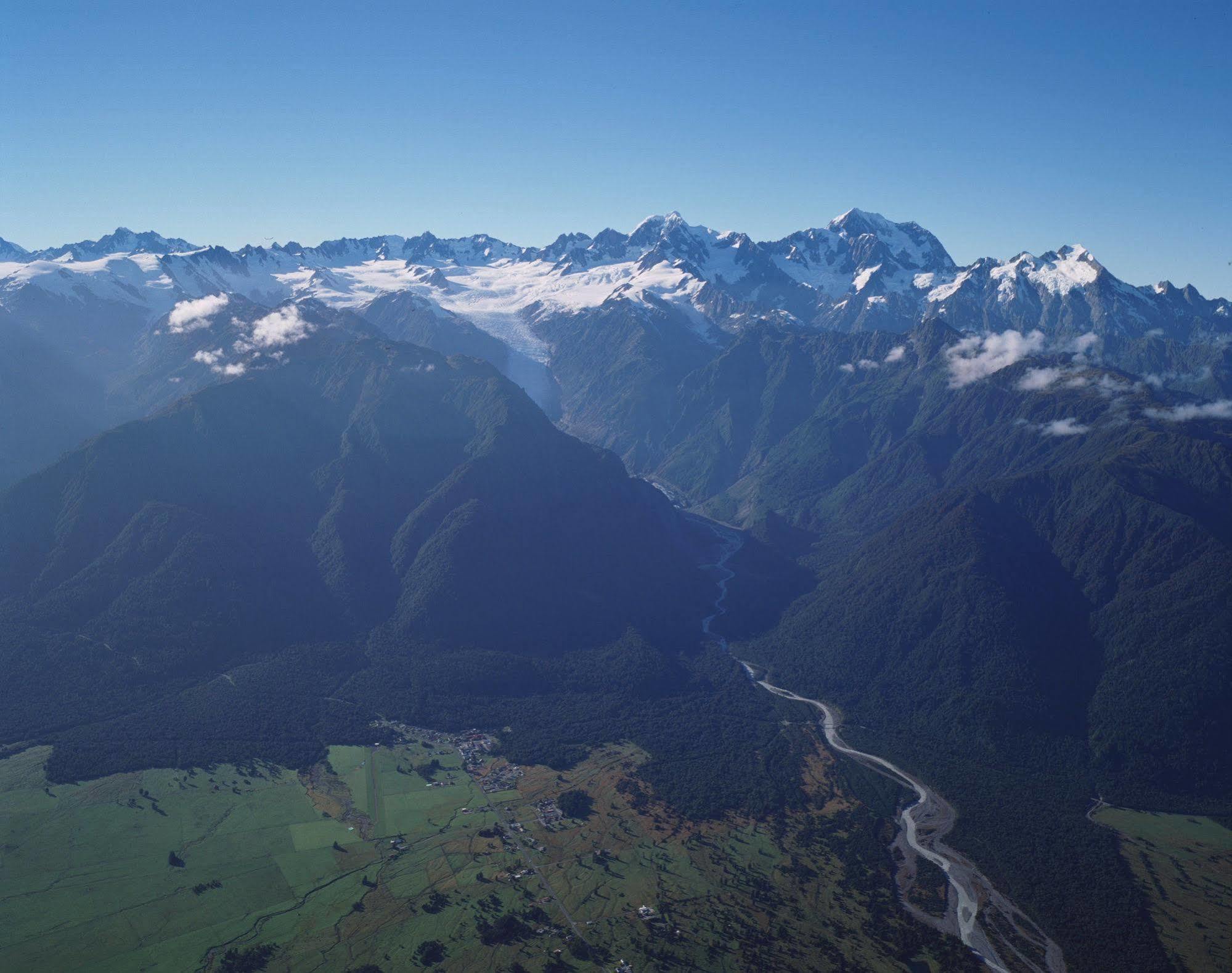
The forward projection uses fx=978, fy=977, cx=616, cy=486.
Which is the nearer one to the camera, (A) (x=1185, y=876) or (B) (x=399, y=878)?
(B) (x=399, y=878)

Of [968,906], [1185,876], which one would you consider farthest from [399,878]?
[1185,876]

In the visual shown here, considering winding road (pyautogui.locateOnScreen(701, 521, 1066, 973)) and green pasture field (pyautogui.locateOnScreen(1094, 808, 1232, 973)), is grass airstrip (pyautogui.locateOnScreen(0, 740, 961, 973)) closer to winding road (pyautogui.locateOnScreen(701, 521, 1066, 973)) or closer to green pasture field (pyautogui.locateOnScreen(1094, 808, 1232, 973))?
winding road (pyautogui.locateOnScreen(701, 521, 1066, 973))

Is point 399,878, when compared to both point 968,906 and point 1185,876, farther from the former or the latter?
point 1185,876

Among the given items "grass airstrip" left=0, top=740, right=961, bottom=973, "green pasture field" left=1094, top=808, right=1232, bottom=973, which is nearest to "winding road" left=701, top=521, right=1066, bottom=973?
"grass airstrip" left=0, top=740, right=961, bottom=973

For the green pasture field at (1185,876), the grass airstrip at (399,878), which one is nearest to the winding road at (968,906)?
the grass airstrip at (399,878)

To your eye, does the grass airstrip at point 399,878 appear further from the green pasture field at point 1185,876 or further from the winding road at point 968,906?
the green pasture field at point 1185,876

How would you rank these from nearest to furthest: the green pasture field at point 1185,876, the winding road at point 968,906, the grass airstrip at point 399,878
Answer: the grass airstrip at point 399,878
the winding road at point 968,906
the green pasture field at point 1185,876

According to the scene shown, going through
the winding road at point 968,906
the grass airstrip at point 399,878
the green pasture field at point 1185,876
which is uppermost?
the green pasture field at point 1185,876

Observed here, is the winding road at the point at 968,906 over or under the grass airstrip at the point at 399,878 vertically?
over
